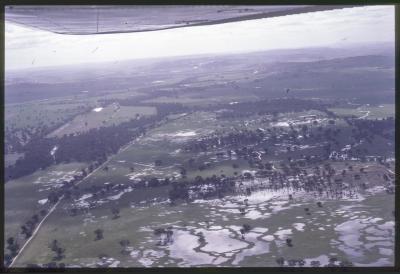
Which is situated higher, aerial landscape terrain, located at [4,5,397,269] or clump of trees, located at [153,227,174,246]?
aerial landscape terrain, located at [4,5,397,269]

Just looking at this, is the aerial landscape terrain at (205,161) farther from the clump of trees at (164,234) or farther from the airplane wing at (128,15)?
the airplane wing at (128,15)

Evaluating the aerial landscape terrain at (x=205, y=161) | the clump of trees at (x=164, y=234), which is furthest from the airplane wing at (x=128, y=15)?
the clump of trees at (x=164, y=234)

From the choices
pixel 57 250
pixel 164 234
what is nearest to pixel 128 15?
pixel 164 234

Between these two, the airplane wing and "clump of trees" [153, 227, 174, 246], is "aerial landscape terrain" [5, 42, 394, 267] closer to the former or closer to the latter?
"clump of trees" [153, 227, 174, 246]

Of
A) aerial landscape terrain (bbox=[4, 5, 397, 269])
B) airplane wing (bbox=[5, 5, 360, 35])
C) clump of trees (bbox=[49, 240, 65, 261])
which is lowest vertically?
clump of trees (bbox=[49, 240, 65, 261])

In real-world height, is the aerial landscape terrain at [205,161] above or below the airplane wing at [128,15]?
below

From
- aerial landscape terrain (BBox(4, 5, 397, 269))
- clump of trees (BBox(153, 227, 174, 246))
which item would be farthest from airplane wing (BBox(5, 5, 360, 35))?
clump of trees (BBox(153, 227, 174, 246))
